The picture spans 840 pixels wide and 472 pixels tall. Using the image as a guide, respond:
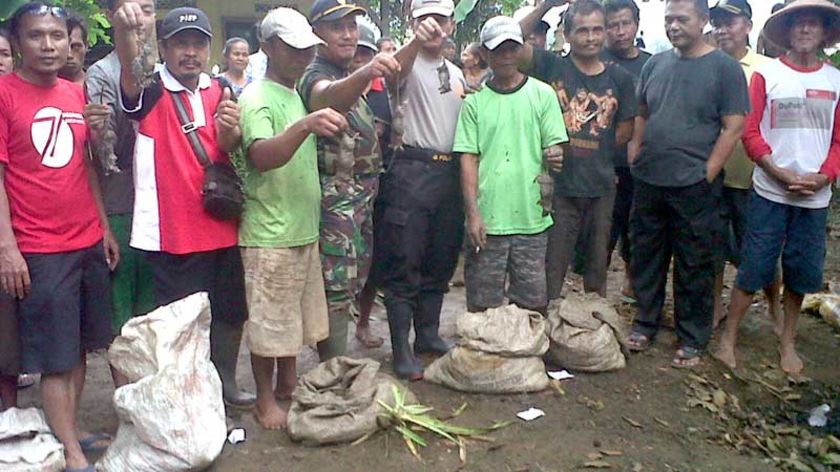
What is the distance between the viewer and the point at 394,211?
4465 mm

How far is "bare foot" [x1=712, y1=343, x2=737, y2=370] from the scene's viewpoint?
4.88m

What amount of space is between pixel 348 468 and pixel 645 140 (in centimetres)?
264

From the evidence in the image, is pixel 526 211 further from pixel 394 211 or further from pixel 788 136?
pixel 788 136

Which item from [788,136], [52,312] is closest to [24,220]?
[52,312]

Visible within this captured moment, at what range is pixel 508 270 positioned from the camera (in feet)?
15.6

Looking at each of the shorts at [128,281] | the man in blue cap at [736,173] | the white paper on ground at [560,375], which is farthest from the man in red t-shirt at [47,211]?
the man in blue cap at [736,173]

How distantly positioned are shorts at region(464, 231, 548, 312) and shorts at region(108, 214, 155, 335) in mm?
1767

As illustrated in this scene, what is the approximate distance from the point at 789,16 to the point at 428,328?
2826 millimetres

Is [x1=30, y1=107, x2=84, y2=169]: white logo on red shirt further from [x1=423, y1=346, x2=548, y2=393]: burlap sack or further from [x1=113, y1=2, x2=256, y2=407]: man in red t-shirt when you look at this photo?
[x1=423, y1=346, x2=548, y2=393]: burlap sack

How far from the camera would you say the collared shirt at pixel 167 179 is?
3.64 meters

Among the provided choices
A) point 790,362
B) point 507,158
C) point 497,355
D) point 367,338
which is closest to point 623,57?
point 507,158

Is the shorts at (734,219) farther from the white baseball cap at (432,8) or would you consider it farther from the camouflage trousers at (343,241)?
the camouflage trousers at (343,241)

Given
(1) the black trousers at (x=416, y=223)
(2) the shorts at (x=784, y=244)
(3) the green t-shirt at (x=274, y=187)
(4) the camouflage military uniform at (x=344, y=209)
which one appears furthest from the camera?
(2) the shorts at (x=784, y=244)

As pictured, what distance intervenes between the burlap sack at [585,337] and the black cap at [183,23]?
98.8 inches
